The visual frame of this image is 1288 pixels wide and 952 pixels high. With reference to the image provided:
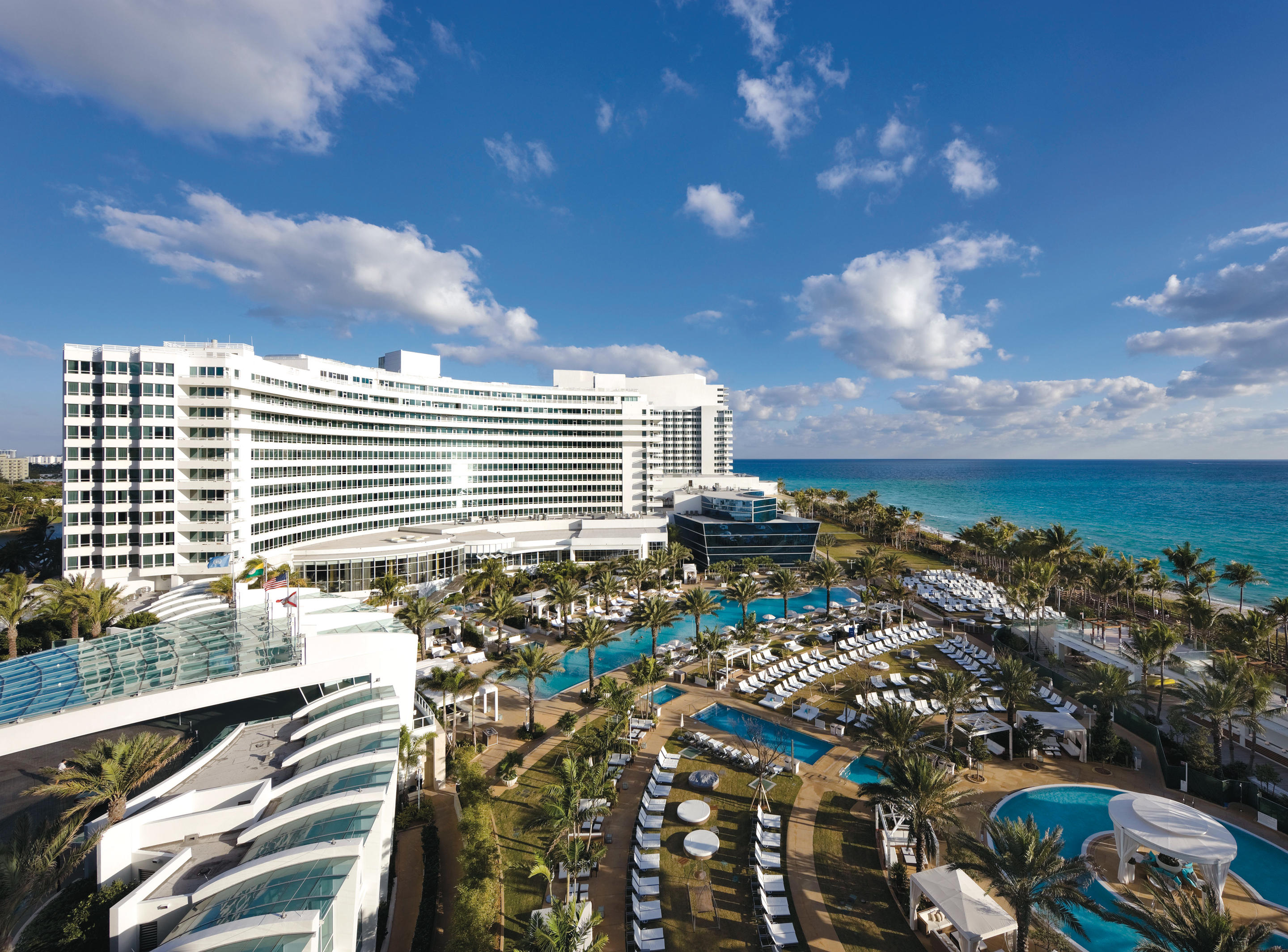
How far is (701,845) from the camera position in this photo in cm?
2130

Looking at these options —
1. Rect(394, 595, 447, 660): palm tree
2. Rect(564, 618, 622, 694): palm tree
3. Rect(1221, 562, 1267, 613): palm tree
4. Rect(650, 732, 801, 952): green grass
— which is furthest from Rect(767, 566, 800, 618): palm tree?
Rect(1221, 562, 1267, 613): palm tree

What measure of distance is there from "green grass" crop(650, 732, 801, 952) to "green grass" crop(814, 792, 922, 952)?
1724 millimetres

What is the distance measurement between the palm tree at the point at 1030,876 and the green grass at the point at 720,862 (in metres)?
7.80

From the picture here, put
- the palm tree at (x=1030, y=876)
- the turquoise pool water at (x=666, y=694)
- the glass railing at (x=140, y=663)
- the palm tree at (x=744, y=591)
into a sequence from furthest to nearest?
the palm tree at (x=744, y=591) → the turquoise pool water at (x=666, y=694) → the glass railing at (x=140, y=663) → the palm tree at (x=1030, y=876)

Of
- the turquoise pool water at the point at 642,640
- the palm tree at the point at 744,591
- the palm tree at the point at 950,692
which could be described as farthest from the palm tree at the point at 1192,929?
the turquoise pool water at the point at 642,640

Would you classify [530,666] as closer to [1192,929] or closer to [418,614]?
[418,614]

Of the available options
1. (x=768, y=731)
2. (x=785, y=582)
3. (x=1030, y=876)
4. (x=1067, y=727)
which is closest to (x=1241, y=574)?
(x=1067, y=727)

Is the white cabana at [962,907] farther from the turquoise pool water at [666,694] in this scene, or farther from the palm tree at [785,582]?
the palm tree at [785,582]

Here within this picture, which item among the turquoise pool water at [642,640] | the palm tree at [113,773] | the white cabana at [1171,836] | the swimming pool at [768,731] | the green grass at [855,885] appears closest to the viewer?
the green grass at [855,885]

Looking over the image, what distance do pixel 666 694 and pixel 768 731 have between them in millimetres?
7882

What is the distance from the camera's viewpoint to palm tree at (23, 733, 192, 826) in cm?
1833

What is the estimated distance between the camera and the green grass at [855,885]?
17.6 m

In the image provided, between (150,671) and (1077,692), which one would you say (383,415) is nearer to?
(150,671)

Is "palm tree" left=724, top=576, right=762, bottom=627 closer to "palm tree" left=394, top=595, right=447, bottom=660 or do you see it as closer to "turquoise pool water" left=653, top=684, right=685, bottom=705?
"turquoise pool water" left=653, top=684, right=685, bottom=705
